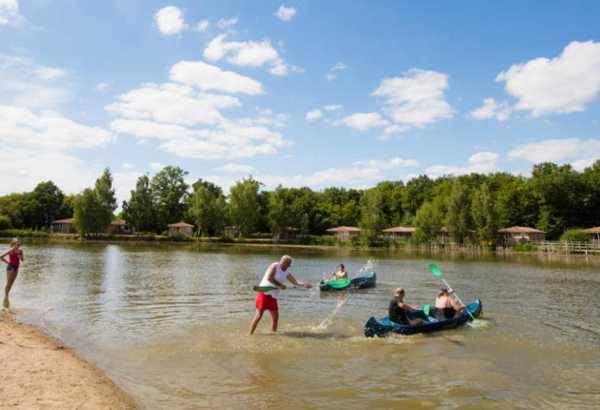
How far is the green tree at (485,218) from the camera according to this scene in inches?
3130

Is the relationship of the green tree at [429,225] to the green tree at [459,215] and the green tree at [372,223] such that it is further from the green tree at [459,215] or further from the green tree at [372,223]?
the green tree at [372,223]

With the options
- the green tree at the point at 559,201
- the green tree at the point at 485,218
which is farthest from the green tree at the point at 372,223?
the green tree at the point at 559,201

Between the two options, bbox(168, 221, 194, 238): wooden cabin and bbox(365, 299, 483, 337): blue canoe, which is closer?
bbox(365, 299, 483, 337): blue canoe

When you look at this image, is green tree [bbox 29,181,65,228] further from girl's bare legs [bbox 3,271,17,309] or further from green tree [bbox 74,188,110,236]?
girl's bare legs [bbox 3,271,17,309]

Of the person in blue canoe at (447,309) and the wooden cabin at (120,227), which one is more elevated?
the wooden cabin at (120,227)

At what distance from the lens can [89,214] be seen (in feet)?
298

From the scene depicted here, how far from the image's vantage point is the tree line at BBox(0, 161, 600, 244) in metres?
86.2

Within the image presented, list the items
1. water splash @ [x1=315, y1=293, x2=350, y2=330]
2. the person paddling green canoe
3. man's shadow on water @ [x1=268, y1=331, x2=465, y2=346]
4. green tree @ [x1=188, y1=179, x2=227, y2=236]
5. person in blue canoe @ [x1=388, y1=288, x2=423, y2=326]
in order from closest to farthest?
1. the person paddling green canoe
2. man's shadow on water @ [x1=268, y1=331, x2=465, y2=346]
3. person in blue canoe @ [x1=388, y1=288, x2=423, y2=326]
4. water splash @ [x1=315, y1=293, x2=350, y2=330]
5. green tree @ [x1=188, y1=179, x2=227, y2=236]

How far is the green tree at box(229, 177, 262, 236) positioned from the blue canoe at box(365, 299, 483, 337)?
273 feet

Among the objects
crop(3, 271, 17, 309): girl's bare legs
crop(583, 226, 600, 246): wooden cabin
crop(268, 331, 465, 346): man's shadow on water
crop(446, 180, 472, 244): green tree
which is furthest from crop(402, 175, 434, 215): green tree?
crop(3, 271, 17, 309): girl's bare legs

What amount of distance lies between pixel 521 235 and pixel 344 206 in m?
43.6

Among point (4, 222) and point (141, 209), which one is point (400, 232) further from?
point (4, 222)

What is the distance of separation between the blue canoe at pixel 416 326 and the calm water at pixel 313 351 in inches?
11.8

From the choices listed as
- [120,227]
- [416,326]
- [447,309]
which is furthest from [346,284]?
[120,227]
